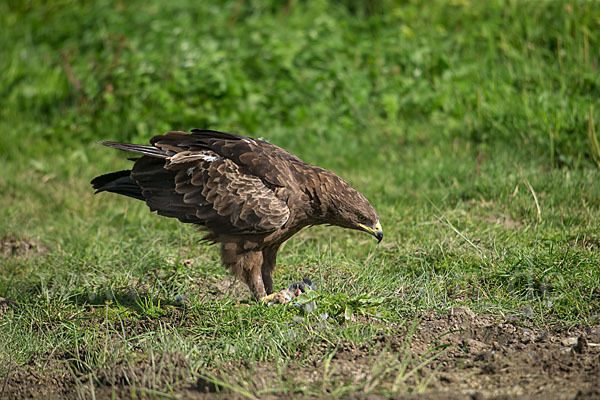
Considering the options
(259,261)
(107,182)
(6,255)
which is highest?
(107,182)

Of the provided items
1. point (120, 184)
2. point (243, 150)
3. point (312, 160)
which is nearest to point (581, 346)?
point (243, 150)

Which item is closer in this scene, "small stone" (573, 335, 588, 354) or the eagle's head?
"small stone" (573, 335, 588, 354)

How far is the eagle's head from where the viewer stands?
4805 millimetres

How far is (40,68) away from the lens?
935 cm

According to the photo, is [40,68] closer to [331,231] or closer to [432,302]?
[331,231]

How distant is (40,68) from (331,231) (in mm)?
5167

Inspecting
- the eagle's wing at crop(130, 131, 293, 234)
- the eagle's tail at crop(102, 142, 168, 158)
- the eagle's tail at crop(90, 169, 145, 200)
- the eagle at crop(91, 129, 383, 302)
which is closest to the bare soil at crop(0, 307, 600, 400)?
the eagle at crop(91, 129, 383, 302)

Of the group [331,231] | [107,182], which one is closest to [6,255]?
[107,182]

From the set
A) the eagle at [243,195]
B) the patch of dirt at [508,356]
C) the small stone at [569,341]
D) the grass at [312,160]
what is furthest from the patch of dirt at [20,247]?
the small stone at [569,341]

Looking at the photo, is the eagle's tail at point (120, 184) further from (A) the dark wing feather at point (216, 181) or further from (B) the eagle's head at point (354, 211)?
(B) the eagle's head at point (354, 211)

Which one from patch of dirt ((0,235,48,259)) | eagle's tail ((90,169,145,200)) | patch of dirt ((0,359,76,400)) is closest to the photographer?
patch of dirt ((0,359,76,400))

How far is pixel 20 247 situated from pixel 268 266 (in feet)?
8.03

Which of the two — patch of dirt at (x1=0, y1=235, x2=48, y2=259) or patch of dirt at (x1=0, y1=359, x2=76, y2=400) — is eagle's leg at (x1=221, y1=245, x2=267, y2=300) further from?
patch of dirt at (x1=0, y1=235, x2=48, y2=259)

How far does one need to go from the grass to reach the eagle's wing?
543 mm
